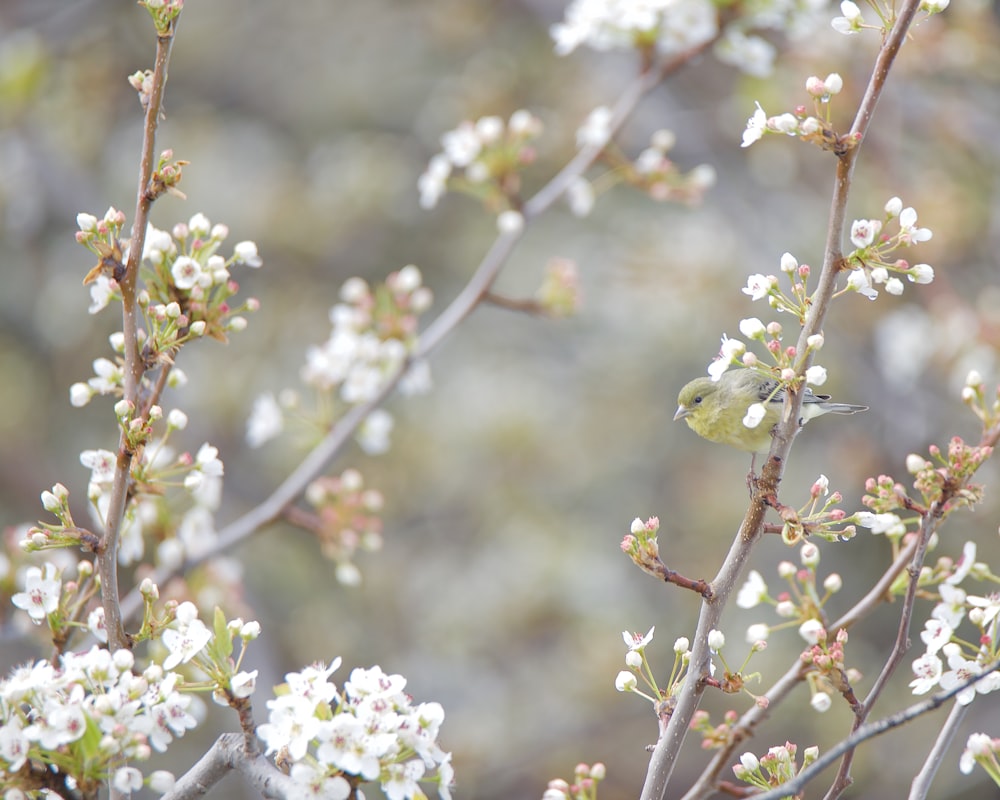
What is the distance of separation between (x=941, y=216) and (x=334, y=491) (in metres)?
4.34

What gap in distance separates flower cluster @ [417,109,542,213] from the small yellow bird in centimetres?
106

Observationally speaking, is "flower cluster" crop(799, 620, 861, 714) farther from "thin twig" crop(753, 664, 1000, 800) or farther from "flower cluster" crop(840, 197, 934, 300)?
"flower cluster" crop(840, 197, 934, 300)

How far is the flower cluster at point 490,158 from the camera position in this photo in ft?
12.8

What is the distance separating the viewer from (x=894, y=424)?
Answer: 22.0 ft

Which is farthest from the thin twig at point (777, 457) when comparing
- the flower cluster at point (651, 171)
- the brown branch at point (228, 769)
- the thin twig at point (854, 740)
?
the flower cluster at point (651, 171)

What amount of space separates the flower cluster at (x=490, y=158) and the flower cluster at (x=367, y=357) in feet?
1.30

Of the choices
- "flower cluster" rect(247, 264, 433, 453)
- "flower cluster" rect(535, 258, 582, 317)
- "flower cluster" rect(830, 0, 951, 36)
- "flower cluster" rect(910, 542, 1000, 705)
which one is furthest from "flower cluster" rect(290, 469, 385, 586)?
"flower cluster" rect(830, 0, 951, 36)

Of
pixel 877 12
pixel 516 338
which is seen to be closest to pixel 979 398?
pixel 877 12

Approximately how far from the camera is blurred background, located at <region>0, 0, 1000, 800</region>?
6699 mm

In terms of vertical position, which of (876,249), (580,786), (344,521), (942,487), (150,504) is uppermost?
(876,249)

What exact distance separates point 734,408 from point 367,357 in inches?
55.1

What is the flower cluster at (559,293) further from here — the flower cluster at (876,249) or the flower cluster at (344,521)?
the flower cluster at (876,249)

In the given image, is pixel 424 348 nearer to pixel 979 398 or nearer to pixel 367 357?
pixel 367 357

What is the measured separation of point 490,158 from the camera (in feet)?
13.0
